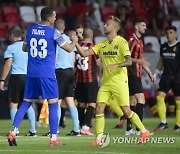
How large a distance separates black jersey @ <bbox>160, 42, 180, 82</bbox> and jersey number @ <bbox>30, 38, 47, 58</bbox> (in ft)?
18.0

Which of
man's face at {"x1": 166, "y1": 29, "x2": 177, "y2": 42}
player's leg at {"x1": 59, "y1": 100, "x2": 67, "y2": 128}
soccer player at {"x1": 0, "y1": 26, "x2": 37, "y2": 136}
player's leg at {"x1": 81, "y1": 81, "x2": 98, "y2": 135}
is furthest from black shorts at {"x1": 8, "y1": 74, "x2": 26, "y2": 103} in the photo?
man's face at {"x1": 166, "y1": 29, "x2": 177, "y2": 42}

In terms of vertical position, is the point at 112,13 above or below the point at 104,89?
above

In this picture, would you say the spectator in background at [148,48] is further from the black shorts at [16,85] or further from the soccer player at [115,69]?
the soccer player at [115,69]

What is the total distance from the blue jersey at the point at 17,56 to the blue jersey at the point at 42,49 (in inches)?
95.8

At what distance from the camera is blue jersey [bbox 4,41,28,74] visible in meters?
17.8

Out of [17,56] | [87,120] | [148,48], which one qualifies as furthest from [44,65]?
[148,48]

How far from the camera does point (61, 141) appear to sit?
641 inches

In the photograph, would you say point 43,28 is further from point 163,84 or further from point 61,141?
point 163,84

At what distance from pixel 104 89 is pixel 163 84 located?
4.58 metres

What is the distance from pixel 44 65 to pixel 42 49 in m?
0.27

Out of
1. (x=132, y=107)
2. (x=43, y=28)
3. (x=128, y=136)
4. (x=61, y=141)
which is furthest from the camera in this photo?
(x=132, y=107)

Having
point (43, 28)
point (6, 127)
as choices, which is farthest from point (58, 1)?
point (43, 28)

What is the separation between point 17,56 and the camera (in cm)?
1792

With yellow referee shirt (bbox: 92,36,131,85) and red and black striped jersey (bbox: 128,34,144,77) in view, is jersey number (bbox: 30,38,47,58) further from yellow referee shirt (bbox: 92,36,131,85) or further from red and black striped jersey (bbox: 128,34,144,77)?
red and black striped jersey (bbox: 128,34,144,77)
